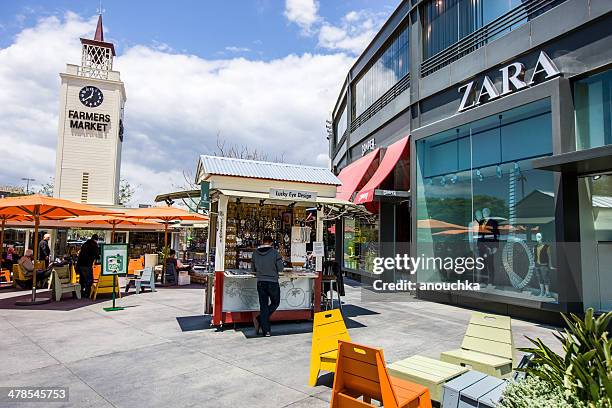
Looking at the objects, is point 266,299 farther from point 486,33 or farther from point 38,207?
point 486,33

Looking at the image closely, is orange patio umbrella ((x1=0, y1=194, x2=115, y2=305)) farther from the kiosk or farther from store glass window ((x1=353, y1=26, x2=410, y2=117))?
store glass window ((x1=353, y1=26, x2=410, y2=117))

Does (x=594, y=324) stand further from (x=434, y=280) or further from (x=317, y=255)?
(x=434, y=280)

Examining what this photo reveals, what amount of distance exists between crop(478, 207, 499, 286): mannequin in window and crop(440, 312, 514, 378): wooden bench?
561 centimetres

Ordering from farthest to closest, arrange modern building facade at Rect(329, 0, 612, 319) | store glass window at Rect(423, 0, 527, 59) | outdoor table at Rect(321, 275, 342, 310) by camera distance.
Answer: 1. store glass window at Rect(423, 0, 527, 59)
2. outdoor table at Rect(321, 275, 342, 310)
3. modern building facade at Rect(329, 0, 612, 319)

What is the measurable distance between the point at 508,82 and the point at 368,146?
796 cm

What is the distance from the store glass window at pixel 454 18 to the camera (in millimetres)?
10273

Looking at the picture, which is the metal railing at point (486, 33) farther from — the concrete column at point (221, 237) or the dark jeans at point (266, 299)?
the dark jeans at point (266, 299)

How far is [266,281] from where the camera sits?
7.27 meters

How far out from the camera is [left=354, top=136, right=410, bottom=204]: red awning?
43.9ft

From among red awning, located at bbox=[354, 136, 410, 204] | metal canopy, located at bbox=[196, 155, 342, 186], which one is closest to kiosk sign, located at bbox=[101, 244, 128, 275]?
metal canopy, located at bbox=[196, 155, 342, 186]

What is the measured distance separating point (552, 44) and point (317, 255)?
22.4 ft

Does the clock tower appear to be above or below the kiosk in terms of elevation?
above

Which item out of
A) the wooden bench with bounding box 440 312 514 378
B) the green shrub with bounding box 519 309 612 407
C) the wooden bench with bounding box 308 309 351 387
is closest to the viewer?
the green shrub with bounding box 519 309 612 407

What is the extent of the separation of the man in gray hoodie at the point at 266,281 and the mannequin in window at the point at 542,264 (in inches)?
231
